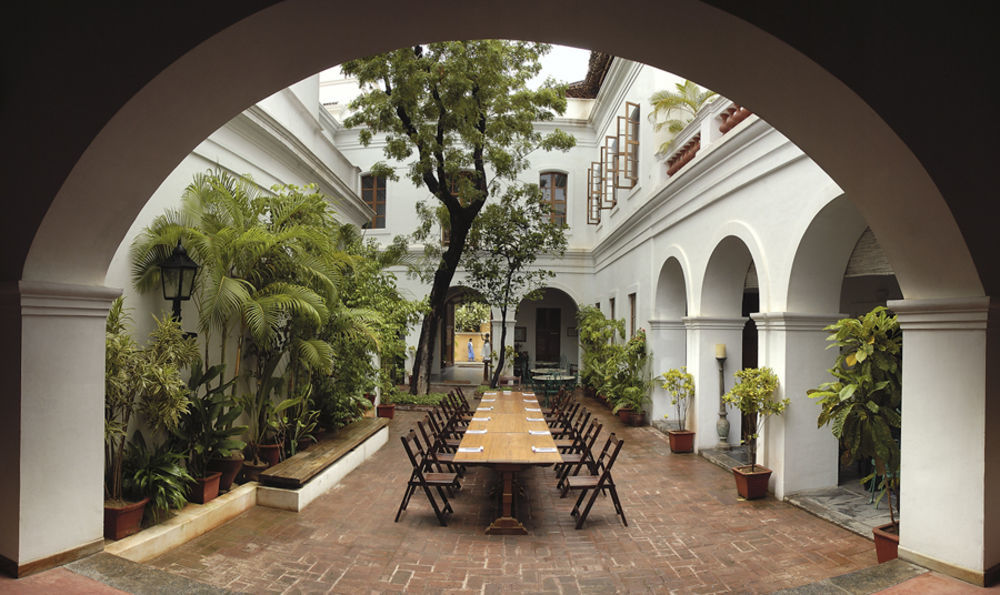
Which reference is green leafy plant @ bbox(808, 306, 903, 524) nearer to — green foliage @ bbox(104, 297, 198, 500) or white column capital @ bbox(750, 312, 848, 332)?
white column capital @ bbox(750, 312, 848, 332)

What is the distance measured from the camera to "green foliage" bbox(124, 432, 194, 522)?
4.80 meters

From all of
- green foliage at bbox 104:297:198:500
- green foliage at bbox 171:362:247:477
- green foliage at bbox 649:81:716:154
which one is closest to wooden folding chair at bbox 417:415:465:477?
green foliage at bbox 171:362:247:477

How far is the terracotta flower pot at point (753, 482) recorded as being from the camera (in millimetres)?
6711

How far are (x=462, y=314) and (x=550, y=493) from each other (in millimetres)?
26985

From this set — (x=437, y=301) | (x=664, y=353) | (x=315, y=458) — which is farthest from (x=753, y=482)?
(x=437, y=301)

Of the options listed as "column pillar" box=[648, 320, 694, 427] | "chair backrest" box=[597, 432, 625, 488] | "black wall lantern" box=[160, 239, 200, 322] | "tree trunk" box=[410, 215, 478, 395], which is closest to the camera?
"black wall lantern" box=[160, 239, 200, 322]

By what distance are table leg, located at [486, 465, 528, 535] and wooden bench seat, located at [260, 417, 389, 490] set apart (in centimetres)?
225

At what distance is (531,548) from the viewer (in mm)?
5316

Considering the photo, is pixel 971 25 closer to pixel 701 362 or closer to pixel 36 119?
pixel 36 119

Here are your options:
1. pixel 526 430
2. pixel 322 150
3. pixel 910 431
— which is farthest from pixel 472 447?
pixel 322 150

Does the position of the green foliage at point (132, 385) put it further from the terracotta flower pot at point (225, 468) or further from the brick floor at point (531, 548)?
the terracotta flower pot at point (225, 468)

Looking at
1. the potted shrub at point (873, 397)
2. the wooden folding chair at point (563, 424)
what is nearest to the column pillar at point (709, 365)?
the wooden folding chair at point (563, 424)

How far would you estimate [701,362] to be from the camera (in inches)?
365

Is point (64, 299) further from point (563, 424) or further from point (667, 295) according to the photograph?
point (667, 295)
